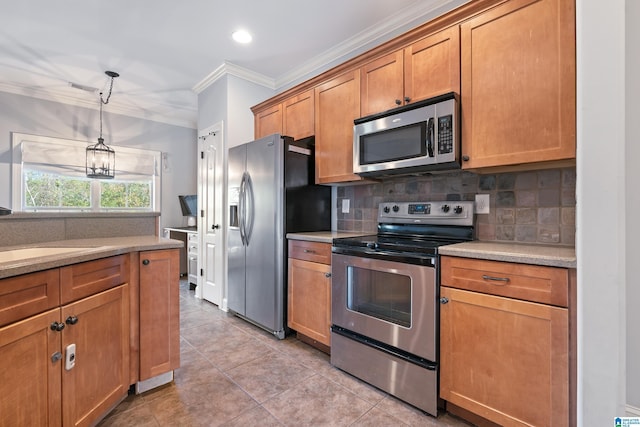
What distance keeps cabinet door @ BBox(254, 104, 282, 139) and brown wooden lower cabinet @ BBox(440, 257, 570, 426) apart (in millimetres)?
2210

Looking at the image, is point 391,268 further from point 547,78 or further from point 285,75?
point 285,75

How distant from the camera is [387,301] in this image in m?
1.87

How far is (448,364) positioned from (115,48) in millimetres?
4084

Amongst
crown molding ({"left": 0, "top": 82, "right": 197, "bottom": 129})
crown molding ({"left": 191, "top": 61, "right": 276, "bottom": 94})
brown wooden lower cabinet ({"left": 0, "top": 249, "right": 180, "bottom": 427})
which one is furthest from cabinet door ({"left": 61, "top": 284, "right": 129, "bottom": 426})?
crown molding ({"left": 0, "top": 82, "right": 197, "bottom": 129})

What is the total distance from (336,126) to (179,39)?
1849 millimetres

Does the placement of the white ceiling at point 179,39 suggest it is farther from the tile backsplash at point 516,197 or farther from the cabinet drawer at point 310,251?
the cabinet drawer at point 310,251

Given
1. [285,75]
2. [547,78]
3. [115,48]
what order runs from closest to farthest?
[547,78]
[115,48]
[285,75]

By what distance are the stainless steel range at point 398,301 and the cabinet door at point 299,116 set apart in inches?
44.8

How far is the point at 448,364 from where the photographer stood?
5.20 feet

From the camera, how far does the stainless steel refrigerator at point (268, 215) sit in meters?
2.58

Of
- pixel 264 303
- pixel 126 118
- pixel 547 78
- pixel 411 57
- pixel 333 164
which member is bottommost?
pixel 264 303

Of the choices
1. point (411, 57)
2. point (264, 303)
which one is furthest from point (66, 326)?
point (411, 57)

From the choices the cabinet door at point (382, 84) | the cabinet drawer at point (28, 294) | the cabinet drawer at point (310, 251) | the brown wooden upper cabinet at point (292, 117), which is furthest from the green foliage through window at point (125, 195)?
the cabinet door at point (382, 84)

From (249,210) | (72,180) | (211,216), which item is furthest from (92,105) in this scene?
(249,210)
